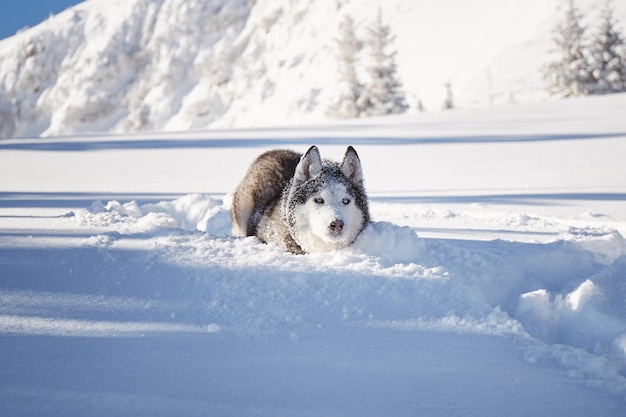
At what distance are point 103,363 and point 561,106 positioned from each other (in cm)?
1661

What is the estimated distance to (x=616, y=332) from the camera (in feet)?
7.93

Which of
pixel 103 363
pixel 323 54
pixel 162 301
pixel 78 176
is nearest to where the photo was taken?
pixel 103 363

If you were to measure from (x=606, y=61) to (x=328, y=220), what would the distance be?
97.2 ft

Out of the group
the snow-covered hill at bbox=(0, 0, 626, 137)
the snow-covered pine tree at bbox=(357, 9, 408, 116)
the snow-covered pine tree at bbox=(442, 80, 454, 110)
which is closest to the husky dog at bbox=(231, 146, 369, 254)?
the snow-covered pine tree at bbox=(357, 9, 408, 116)

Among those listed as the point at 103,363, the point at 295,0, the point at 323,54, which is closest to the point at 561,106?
the point at 103,363

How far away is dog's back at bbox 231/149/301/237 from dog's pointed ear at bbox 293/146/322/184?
2.55ft

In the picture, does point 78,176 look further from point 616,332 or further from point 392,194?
point 616,332

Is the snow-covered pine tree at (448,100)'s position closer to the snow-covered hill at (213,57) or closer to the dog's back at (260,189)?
the snow-covered hill at (213,57)

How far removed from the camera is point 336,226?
3367 mm

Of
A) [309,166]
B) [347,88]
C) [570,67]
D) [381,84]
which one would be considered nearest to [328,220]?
[309,166]

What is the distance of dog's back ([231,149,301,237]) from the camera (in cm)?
486

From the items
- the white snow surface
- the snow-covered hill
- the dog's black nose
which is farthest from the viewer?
the snow-covered hill

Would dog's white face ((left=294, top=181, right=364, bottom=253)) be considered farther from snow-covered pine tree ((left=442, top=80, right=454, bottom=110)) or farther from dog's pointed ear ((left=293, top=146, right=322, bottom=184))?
snow-covered pine tree ((left=442, top=80, right=454, bottom=110))

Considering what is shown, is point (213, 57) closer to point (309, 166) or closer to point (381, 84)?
point (381, 84)
